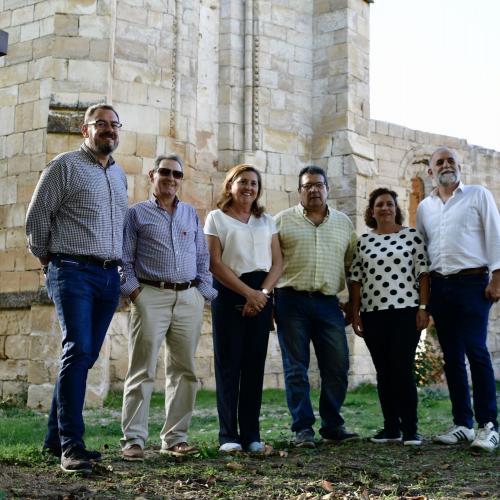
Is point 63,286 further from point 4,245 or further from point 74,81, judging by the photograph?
point 4,245

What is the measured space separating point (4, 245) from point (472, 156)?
1041 centimetres

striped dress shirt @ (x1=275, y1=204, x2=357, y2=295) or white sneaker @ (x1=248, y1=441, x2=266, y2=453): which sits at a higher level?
striped dress shirt @ (x1=275, y1=204, x2=357, y2=295)

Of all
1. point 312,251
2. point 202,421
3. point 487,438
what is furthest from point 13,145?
point 487,438

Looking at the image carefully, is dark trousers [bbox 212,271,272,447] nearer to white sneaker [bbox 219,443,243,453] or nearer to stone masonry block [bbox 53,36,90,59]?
white sneaker [bbox 219,443,243,453]

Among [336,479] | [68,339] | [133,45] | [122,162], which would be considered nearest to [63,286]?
[68,339]

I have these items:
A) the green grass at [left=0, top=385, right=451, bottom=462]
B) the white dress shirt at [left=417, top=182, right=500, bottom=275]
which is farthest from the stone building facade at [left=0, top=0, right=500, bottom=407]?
the white dress shirt at [left=417, top=182, right=500, bottom=275]

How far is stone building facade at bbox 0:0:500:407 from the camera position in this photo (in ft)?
30.3

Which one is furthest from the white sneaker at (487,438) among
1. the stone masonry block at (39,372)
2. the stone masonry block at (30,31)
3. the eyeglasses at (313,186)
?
the stone masonry block at (30,31)

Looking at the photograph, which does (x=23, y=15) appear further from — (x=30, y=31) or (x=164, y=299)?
(x=164, y=299)

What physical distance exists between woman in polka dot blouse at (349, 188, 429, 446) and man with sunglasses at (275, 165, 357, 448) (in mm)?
191

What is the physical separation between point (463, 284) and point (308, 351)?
1.24 metres

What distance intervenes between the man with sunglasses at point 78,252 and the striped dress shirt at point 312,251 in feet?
4.74

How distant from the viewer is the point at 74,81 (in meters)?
9.12

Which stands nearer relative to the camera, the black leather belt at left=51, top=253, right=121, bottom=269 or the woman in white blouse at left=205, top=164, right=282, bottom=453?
the black leather belt at left=51, top=253, right=121, bottom=269
